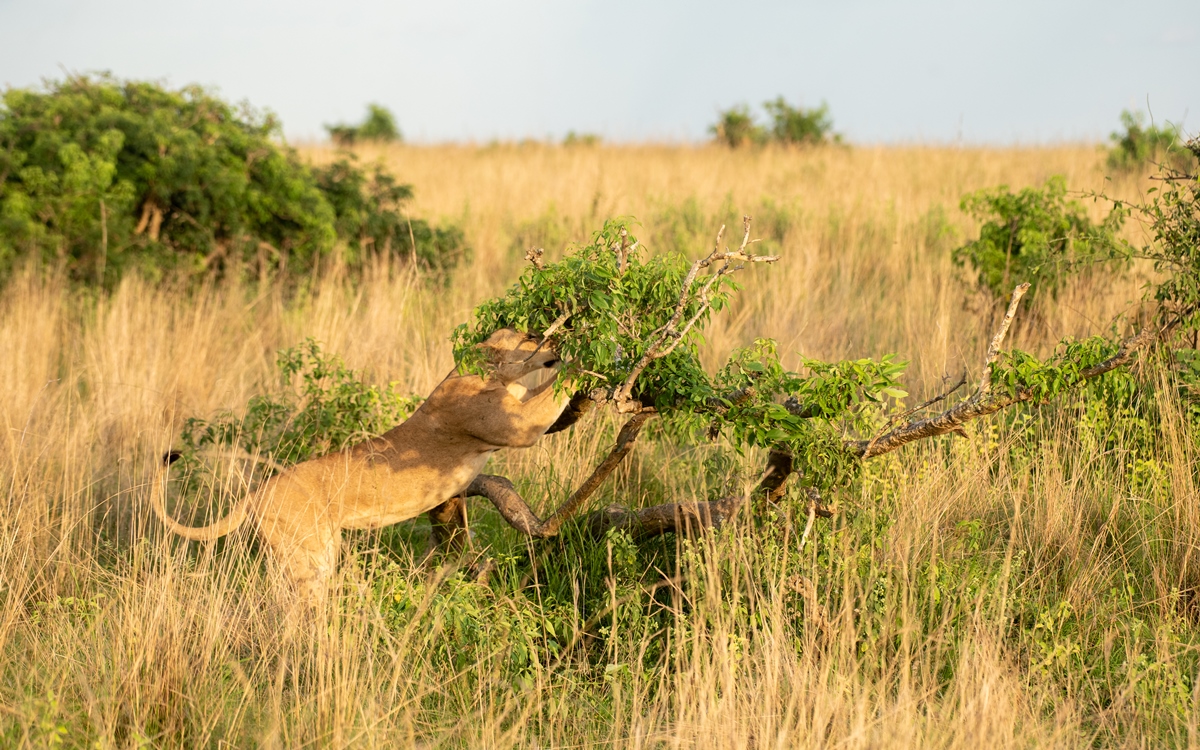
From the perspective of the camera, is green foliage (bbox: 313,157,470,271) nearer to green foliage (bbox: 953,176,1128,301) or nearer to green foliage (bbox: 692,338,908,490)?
green foliage (bbox: 953,176,1128,301)

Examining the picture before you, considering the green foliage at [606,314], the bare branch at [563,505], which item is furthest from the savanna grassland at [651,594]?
the green foliage at [606,314]

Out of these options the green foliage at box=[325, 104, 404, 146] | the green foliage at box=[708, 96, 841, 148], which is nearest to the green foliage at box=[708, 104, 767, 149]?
the green foliage at box=[708, 96, 841, 148]

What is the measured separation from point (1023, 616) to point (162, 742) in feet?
10.1

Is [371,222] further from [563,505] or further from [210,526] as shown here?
[563,505]

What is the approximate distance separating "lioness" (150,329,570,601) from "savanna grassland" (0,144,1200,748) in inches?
6.4

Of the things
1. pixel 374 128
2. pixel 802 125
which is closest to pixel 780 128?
pixel 802 125

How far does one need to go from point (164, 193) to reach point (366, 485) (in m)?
6.48

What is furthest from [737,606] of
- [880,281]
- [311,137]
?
[311,137]

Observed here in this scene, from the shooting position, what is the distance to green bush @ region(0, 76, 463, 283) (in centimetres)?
895

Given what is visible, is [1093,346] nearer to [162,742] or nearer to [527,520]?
[527,520]

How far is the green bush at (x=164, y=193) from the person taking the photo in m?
8.95

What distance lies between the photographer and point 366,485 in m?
4.00

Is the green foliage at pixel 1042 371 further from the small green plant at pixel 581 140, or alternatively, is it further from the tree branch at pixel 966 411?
the small green plant at pixel 581 140

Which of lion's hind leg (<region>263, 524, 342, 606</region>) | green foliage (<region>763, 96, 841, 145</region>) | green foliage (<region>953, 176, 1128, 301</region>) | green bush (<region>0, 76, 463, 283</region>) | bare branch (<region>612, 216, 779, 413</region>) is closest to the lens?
bare branch (<region>612, 216, 779, 413</region>)
